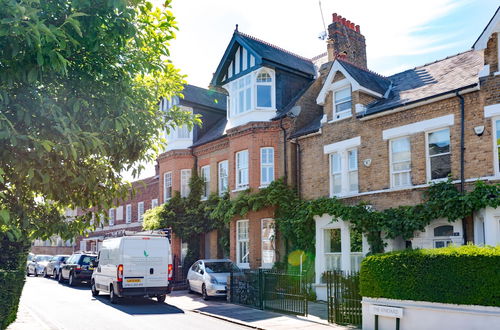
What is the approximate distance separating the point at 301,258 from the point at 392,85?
8048 millimetres

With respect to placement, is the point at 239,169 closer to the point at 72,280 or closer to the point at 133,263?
the point at 133,263

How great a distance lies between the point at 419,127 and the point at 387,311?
7.35 meters

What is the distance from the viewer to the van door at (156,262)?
19078mm

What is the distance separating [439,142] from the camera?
16.9 metres

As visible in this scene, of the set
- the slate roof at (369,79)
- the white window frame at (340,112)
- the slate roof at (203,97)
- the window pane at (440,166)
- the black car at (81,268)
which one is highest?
the slate roof at (203,97)

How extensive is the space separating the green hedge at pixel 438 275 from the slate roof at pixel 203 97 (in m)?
19.2

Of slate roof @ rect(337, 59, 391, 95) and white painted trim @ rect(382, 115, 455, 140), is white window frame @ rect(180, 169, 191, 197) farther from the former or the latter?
white painted trim @ rect(382, 115, 455, 140)

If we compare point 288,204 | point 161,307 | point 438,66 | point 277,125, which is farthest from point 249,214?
point 438,66

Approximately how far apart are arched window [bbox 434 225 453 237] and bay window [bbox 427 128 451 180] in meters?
1.62

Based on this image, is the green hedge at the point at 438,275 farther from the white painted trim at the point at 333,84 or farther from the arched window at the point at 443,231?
the white painted trim at the point at 333,84

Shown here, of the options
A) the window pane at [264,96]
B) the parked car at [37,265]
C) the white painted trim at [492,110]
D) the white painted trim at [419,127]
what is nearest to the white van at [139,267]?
the window pane at [264,96]

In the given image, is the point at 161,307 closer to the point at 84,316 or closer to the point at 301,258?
the point at 84,316

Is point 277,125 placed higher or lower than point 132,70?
higher

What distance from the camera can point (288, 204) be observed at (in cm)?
2198
